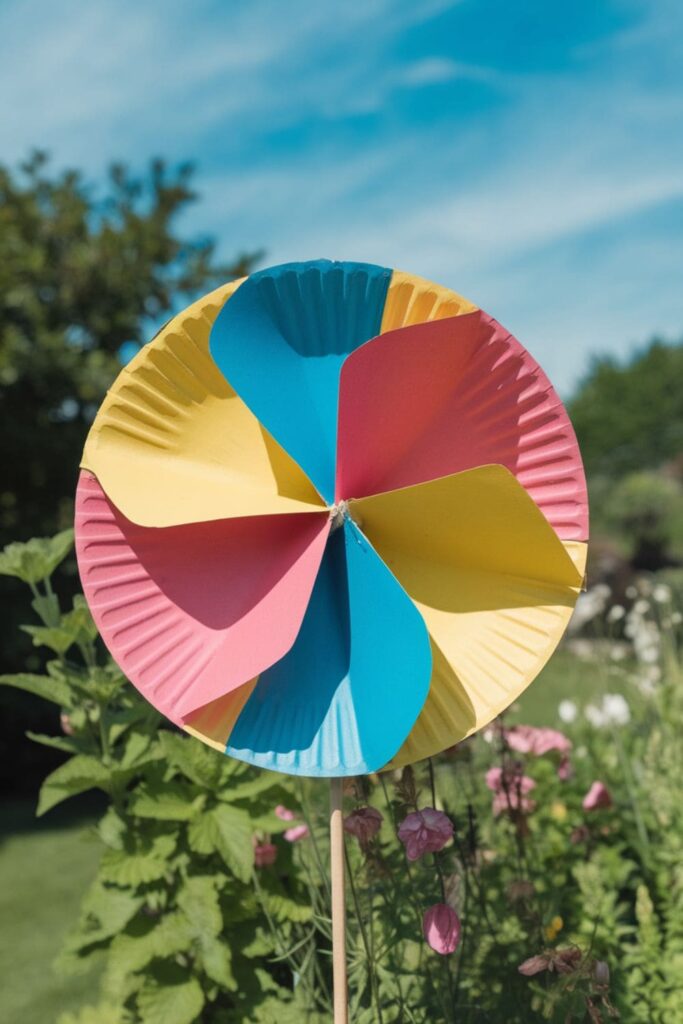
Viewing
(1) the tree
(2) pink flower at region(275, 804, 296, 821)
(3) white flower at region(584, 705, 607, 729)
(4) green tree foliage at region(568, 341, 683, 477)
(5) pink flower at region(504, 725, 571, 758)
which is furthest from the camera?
(4) green tree foliage at region(568, 341, 683, 477)

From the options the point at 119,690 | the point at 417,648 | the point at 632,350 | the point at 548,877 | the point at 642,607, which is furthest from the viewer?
the point at 632,350

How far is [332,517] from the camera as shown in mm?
1142

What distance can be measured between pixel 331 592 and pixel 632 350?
75.0ft

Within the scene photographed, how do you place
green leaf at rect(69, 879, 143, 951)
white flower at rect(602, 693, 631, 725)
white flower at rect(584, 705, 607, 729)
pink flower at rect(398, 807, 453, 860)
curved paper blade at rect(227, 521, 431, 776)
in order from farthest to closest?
white flower at rect(584, 705, 607, 729) → white flower at rect(602, 693, 631, 725) → green leaf at rect(69, 879, 143, 951) → pink flower at rect(398, 807, 453, 860) → curved paper blade at rect(227, 521, 431, 776)

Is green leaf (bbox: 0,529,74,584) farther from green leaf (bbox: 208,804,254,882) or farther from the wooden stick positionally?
the wooden stick

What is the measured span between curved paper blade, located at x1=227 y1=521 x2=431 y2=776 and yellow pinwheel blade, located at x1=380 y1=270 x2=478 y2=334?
28 centimetres

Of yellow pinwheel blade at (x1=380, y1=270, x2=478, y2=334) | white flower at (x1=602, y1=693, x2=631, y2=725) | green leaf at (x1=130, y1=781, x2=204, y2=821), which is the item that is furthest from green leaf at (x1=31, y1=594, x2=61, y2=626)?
white flower at (x1=602, y1=693, x2=631, y2=725)

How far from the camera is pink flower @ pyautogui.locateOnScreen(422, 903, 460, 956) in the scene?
113 centimetres

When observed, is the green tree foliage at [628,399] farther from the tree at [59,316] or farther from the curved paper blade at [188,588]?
the curved paper blade at [188,588]

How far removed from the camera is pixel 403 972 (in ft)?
4.72

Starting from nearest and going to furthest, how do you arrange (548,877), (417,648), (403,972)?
1. (417,648)
2. (403,972)
3. (548,877)

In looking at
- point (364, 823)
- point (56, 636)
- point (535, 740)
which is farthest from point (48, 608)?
point (535, 740)

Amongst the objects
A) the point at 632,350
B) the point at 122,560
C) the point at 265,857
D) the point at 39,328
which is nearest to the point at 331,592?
the point at 122,560

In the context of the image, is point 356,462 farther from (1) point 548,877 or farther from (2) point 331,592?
(1) point 548,877
